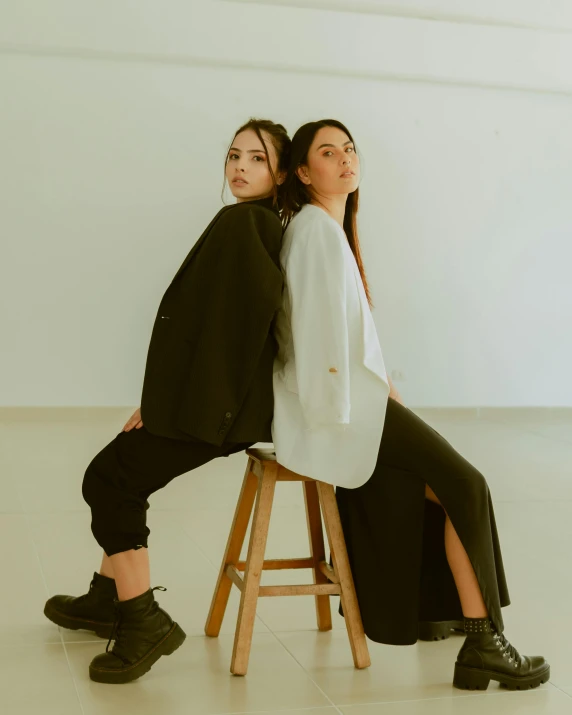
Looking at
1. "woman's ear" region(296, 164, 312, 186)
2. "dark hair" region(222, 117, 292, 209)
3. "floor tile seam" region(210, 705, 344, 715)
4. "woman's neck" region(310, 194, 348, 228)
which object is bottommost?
"floor tile seam" region(210, 705, 344, 715)

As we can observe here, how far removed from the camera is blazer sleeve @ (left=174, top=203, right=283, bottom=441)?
2.16m

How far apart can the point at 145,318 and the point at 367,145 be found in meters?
1.89

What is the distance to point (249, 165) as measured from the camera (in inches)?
92.3

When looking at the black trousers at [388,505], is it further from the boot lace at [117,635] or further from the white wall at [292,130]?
the white wall at [292,130]

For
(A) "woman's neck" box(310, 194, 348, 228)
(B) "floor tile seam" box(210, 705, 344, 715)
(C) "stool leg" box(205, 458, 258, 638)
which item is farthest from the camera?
(C) "stool leg" box(205, 458, 258, 638)

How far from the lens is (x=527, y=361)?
7.05 m

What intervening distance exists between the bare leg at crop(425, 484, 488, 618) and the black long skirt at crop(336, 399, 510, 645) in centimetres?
2

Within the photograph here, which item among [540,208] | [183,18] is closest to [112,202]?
[183,18]

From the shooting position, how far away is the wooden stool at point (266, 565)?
2297 millimetres

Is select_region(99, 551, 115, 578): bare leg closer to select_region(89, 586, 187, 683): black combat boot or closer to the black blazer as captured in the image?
select_region(89, 586, 187, 683): black combat boot

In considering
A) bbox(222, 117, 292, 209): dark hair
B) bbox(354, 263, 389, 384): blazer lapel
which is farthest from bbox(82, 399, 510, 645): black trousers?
bbox(222, 117, 292, 209): dark hair

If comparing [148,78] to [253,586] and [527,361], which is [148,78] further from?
[253,586]

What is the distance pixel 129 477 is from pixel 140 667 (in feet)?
1.40

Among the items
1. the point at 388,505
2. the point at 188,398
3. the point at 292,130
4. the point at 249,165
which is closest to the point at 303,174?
the point at 249,165
